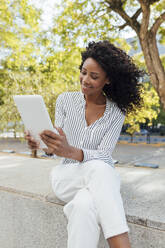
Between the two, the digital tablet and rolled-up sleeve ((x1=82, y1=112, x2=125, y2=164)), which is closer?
the digital tablet

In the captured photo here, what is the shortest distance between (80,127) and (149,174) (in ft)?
3.92

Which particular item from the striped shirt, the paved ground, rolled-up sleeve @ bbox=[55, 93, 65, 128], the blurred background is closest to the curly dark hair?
the striped shirt

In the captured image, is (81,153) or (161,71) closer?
(81,153)

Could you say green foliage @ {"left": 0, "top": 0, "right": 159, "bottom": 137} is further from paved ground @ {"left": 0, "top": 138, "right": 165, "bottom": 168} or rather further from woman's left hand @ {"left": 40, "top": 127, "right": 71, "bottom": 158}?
woman's left hand @ {"left": 40, "top": 127, "right": 71, "bottom": 158}

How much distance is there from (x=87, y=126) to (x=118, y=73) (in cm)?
57

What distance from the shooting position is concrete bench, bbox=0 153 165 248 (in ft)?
5.50

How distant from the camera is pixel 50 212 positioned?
6.81ft

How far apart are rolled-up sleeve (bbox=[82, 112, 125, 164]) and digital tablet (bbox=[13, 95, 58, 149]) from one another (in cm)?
35

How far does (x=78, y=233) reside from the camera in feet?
4.77

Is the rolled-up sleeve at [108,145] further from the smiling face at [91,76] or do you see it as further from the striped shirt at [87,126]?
the smiling face at [91,76]

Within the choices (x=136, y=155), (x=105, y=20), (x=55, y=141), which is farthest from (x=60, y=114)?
(x=136, y=155)

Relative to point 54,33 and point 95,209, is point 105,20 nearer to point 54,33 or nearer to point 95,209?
point 54,33

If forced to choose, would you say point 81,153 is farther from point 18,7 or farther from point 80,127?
point 18,7

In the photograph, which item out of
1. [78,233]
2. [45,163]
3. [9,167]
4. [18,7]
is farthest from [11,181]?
[18,7]
